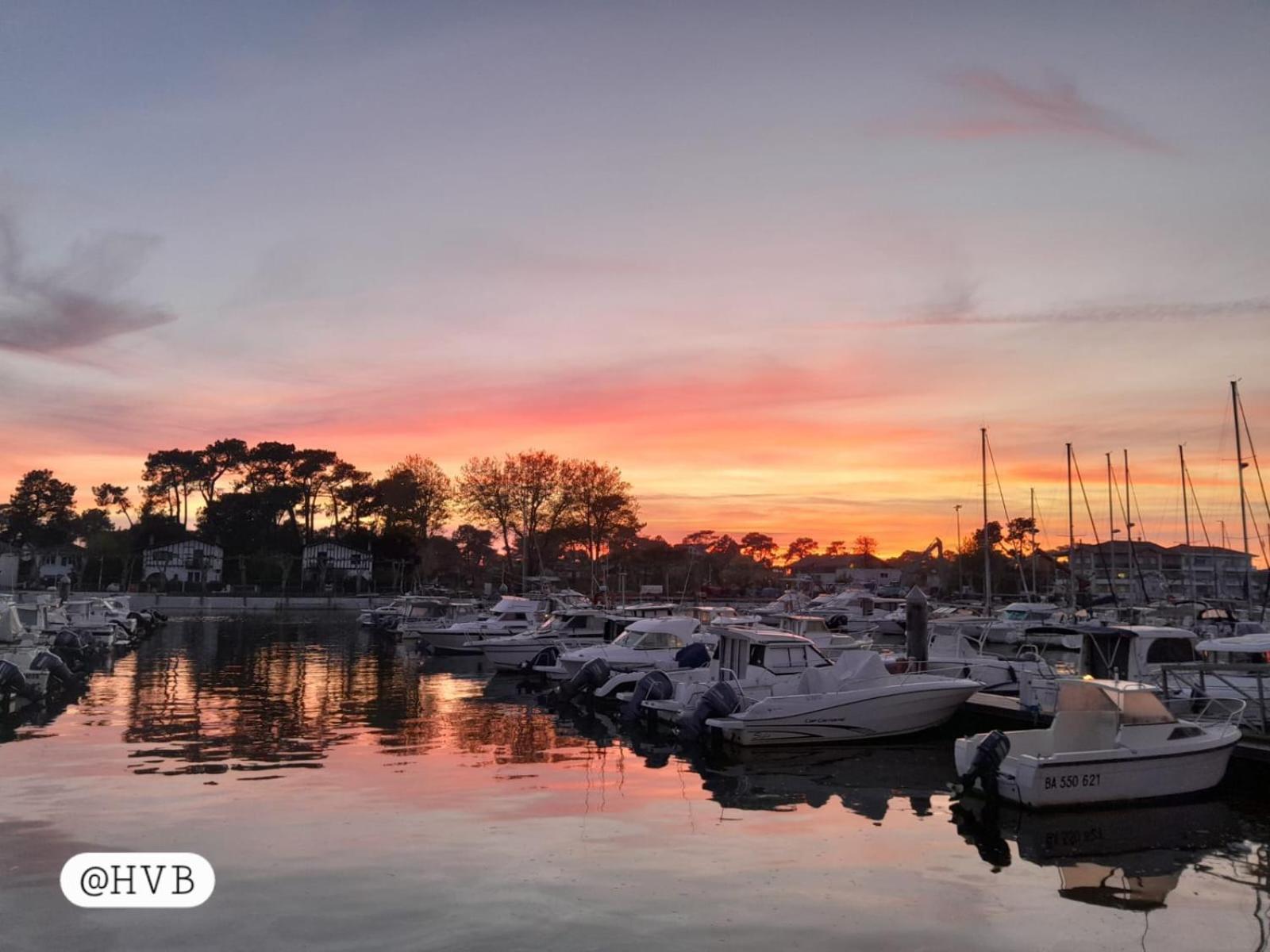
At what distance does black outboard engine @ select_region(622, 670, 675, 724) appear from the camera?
27734 millimetres

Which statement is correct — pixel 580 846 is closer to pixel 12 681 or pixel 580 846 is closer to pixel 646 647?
pixel 646 647

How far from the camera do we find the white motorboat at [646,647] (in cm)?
3362

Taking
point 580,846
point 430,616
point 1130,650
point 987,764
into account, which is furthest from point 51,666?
point 430,616

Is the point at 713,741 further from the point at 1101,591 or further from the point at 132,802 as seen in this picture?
the point at 1101,591

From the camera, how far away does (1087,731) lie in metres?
18.6

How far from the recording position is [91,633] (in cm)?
4888

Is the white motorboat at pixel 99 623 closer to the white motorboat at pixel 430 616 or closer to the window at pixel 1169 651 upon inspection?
the white motorboat at pixel 430 616

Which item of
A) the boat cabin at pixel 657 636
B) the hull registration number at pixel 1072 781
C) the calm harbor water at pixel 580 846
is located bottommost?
the calm harbor water at pixel 580 846

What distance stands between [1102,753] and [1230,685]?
27.9ft

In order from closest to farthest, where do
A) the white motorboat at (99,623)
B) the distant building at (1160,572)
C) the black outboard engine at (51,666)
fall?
the black outboard engine at (51,666), the white motorboat at (99,623), the distant building at (1160,572)

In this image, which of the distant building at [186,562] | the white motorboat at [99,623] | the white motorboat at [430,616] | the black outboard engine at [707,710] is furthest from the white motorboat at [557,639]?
the distant building at [186,562]

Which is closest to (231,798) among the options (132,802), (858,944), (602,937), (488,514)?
(132,802)

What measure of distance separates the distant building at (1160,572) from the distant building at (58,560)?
112 meters

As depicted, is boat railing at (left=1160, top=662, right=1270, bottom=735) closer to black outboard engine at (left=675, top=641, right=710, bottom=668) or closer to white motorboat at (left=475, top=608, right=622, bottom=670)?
black outboard engine at (left=675, top=641, right=710, bottom=668)
